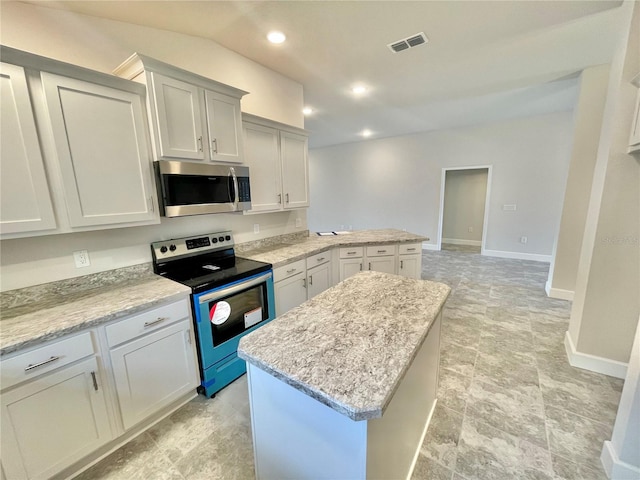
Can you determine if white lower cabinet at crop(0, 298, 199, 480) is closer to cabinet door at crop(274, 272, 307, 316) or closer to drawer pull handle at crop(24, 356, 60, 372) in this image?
drawer pull handle at crop(24, 356, 60, 372)

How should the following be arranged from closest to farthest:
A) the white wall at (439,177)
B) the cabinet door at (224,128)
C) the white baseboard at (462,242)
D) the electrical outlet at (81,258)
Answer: the electrical outlet at (81,258)
the cabinet door at (224,128)
the white wall at (439,177)
the white baseboard at (462,242)

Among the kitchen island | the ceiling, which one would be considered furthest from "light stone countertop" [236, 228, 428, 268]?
the ceiling

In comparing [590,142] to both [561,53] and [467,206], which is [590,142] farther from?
[467,206]

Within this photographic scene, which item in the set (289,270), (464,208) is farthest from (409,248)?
(464,208)

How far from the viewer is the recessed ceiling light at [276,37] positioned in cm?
Result: 219

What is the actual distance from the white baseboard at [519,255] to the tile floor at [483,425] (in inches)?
126

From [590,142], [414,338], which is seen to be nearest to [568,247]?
[590,142]

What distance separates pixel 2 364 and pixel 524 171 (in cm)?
702

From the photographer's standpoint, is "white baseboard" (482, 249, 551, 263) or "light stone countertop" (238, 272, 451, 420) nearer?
"light stone countertop" (238, 272, 451, 420)

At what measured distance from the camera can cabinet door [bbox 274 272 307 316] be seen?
7.96 feet

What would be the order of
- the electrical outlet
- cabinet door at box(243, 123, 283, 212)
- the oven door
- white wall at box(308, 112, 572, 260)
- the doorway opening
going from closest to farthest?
the electrical outlet
the oven door
cabinet door at box(243, 123, 283, 212)
white wall at box(308, 112, 572, 260)
the doorway opening

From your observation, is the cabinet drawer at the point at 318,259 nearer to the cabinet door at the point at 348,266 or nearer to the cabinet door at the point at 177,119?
the cabinet door at the point at 348,266

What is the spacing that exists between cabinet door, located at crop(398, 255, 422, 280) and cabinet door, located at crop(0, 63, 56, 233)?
325 centimetres

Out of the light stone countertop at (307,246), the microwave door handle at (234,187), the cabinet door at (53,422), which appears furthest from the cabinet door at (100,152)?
the light stone countertop at (307,246)
